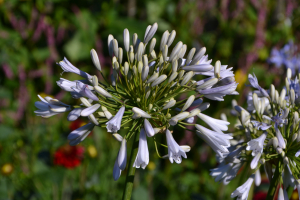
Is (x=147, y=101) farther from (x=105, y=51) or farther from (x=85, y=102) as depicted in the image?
(x=105, y=51)

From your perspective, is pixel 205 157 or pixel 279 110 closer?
pixel 279 110

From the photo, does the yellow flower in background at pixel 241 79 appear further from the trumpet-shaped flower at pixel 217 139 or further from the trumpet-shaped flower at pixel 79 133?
the trumpet-shaped flower at pixel 79 133

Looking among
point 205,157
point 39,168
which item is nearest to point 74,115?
point 39,168

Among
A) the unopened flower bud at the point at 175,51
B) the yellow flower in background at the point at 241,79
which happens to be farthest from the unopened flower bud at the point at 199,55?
the yellow flower in background at the point at 241,79

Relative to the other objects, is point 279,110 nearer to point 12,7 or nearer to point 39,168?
point 39,168

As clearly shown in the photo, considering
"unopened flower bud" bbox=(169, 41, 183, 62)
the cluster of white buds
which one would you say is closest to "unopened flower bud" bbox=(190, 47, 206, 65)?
the cluster of white buds

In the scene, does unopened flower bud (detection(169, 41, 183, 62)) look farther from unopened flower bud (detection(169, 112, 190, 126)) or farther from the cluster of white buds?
unopened flower bud (detection(169, 112, 190, 126))

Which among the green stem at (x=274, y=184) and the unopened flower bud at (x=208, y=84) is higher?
the unopened flower bud at (x=208, y=84)

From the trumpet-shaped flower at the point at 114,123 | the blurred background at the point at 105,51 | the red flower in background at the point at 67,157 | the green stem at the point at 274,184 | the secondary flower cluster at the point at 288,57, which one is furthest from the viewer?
the blurred background at the point at 105,51
